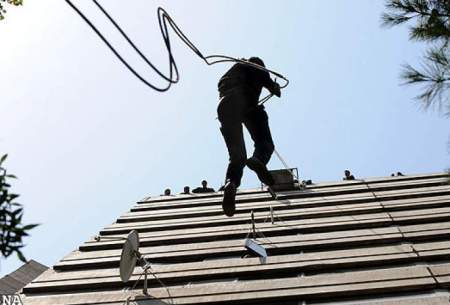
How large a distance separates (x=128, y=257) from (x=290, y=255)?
4.04 feet

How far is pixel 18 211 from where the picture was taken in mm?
2039

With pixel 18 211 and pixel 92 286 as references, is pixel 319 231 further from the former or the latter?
pixel 18 211

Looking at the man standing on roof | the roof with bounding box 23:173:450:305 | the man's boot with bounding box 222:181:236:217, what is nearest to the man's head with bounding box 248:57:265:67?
the man standing on roof

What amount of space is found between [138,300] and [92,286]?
538 millimetres

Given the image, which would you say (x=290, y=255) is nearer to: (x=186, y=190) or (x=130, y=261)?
(x=130, y=261)

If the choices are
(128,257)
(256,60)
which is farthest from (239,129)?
(128,257)

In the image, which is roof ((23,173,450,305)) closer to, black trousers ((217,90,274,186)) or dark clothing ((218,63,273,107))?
black trousers ((217,90,274,186))

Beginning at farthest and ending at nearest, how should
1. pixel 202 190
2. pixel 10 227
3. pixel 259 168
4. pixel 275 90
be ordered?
1. pixel 202 190
2. pixel 275 90
3. pixel 259 168
4. pixel 10 227

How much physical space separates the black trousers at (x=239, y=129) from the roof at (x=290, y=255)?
0.76m

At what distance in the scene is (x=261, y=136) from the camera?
14.9 ft

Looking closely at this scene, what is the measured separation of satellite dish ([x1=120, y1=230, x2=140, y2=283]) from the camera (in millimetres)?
3955

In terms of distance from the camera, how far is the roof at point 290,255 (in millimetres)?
3494

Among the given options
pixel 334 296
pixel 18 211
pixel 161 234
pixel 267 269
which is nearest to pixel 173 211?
pixel 161 234

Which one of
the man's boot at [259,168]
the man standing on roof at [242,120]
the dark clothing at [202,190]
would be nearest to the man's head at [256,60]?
the man standing on roof at [242,120]
